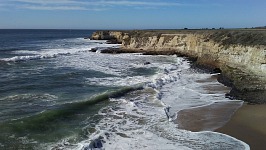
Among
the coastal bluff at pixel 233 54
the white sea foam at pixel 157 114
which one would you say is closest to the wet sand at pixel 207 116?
the white sea foam at pixel 157 114

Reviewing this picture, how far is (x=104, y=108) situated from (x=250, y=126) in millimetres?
7534

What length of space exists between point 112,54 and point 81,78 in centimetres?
2111

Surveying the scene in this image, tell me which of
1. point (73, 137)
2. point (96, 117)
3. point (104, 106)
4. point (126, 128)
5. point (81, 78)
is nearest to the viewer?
point (73, 137)

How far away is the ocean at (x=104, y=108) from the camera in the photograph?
13.4m

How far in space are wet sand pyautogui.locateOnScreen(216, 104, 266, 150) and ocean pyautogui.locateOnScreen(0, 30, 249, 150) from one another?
1.40 feet

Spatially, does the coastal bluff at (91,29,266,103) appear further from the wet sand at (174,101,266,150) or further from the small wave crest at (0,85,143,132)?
the small wave crest at (0,85,143,132)

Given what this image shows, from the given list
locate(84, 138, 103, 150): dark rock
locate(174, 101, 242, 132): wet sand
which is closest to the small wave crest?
locate(84, 138, 103, 150): dark rock

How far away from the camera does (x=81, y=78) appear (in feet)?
89.1

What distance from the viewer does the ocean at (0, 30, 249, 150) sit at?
1341cm

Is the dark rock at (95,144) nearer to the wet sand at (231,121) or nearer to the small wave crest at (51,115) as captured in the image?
the small wave crest at (51,115)

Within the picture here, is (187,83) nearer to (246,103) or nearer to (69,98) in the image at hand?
(246,103)

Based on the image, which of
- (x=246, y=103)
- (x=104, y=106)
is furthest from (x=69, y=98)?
(x=246, y=103)

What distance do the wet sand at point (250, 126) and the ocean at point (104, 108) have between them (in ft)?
1.40

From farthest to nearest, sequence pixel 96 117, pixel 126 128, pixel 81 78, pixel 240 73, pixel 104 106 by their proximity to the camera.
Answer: pixel 81 78 → pixel 240 73 → pixel 104 106 → pixel 96 117 → pixel 126 128
